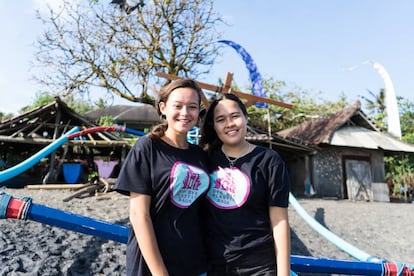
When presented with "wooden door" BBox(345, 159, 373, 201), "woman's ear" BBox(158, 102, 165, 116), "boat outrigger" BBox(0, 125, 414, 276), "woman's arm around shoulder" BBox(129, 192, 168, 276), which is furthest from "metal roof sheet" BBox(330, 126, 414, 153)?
"woman's arm around shoulder" BBox(129, 192, 168, 276)

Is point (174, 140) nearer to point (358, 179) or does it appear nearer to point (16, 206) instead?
point (16, 206)

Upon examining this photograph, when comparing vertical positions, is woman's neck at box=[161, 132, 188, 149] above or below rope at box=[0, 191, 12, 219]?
above

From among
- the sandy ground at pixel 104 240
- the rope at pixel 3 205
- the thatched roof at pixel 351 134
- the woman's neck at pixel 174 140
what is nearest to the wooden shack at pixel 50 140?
the sandy ground at pixel 104 240

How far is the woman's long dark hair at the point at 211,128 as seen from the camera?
1519 millimetres

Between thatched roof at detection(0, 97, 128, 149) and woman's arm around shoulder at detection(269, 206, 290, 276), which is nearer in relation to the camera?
woman's arm around shoulder at detection(269, 206, 290, 276)

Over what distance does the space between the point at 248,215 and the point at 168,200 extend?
372 mm

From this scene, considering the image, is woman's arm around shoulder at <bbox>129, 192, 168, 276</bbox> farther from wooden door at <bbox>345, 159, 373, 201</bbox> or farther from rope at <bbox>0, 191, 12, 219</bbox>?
wooden door at <bbox>345, 159, 373, 201</bbox>

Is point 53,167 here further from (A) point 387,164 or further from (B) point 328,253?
(A) point 387,164

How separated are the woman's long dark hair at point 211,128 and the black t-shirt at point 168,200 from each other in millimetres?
304

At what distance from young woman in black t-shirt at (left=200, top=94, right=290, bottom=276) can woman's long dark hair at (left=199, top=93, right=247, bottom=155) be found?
0.16 m

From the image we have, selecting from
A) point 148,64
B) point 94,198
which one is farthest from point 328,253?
point 148,64

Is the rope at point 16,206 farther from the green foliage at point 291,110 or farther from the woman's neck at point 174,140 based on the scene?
the green foliage at point 291,110

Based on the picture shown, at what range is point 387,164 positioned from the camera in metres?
17.0

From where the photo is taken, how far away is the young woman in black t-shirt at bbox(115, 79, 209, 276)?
3.69ft
